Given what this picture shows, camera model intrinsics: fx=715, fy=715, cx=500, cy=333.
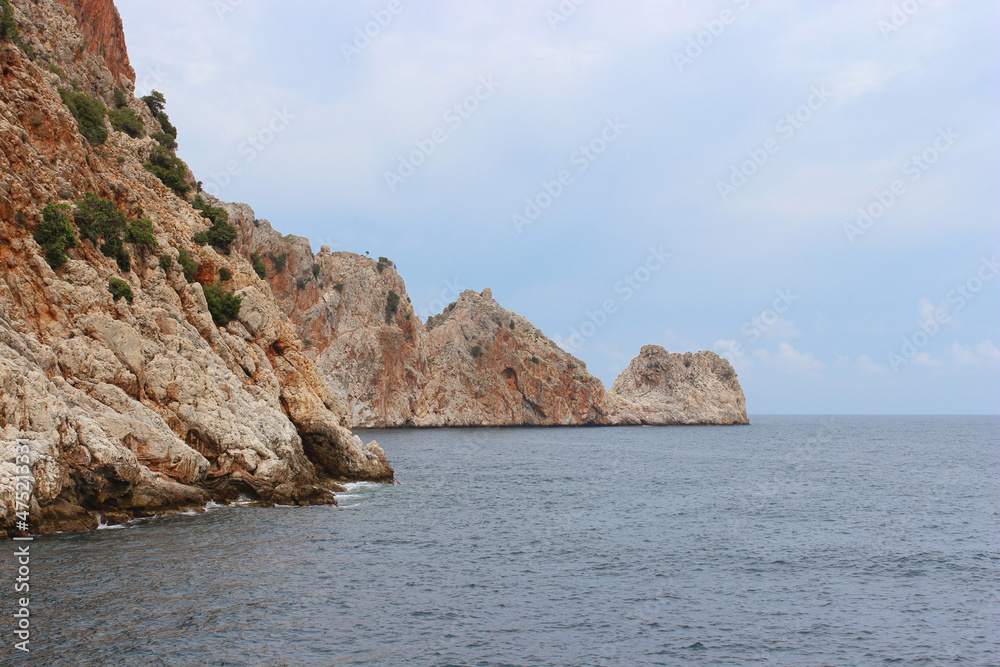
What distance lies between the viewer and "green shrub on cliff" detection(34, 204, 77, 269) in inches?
1539

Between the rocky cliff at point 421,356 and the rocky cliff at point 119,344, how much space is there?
67.4m

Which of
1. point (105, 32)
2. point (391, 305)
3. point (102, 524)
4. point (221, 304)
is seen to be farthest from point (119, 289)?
point (391, 305)

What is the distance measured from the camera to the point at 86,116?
52531 millimetres

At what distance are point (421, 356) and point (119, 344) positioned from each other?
401 ft

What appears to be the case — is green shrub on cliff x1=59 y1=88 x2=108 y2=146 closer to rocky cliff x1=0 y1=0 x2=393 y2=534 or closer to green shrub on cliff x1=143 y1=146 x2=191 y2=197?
rocky cliff x1=0 y1=0 x2=393 y2=534

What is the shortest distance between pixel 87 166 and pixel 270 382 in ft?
59.7

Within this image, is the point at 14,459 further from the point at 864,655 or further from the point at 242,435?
the point at 864,655

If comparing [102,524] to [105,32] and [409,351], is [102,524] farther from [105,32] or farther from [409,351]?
[409,351]

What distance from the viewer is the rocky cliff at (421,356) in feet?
456

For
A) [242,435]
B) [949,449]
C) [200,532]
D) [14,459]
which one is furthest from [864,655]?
[949,449]

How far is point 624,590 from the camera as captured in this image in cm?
2655

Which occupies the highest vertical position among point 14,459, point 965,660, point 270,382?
point 270,382

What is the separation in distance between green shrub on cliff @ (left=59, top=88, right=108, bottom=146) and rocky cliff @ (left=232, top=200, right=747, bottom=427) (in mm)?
64979

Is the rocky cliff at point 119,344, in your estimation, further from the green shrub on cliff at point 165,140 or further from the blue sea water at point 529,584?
the green shrub on cliff at point 165,140
